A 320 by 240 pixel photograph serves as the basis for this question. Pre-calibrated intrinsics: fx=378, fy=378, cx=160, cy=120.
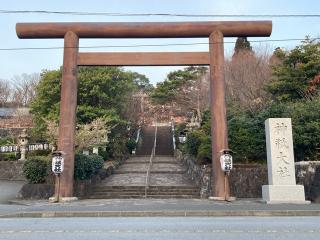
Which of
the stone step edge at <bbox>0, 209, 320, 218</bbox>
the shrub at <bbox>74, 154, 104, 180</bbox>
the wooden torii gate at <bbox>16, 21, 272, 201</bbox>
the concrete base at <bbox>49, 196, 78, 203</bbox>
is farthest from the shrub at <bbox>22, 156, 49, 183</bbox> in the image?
the stone step edge at <bbox>0, 209, 320, 218</bbox>

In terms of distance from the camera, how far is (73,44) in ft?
55.5

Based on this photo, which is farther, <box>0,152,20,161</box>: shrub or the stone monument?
<box>0,152,20,161</box>: shrub

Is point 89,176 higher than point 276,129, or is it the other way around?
point 276,129

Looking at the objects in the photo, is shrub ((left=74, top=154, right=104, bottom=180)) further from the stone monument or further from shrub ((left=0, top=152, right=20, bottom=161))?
shrub ((left=0, top=152, right=20, bottom=161))

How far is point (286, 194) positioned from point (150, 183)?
7.16 meters

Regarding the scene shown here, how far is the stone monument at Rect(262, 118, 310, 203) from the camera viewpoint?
48.1 ft

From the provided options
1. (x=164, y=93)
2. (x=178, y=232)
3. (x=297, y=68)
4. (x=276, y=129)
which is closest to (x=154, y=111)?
(x=164, y=93)

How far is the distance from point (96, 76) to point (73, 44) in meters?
10.1

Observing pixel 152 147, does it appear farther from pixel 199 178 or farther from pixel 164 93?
pixel 199 178

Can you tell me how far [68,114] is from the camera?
54.1 feet

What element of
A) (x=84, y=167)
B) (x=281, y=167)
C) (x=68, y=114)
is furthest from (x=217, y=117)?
(x=84, y=167)

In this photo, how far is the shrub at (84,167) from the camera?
1772 centimetres

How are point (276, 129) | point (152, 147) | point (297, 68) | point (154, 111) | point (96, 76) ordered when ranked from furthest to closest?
1. point (154, 111)
2. point (152, 147)
3. point (96, 76)
4. point (297, 68)
5. point (276, 129)

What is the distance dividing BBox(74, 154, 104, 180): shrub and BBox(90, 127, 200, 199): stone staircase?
2.69ft
